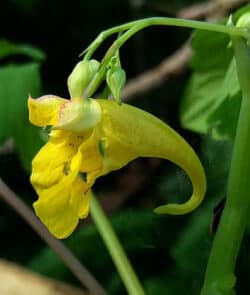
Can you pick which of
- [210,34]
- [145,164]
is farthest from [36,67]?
[145,164]

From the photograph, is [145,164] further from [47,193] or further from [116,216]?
[47,193]

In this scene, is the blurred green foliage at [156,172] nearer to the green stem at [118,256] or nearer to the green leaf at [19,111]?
the green leaf at [19,111]

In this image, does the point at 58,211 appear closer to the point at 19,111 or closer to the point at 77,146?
the point at 77,146

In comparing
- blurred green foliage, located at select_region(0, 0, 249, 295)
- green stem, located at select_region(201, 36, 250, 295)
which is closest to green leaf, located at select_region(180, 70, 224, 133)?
blurred green foliage, located at select_region(0, 0, 249, 295)

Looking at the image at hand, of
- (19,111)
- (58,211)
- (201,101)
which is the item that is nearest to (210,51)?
(201,101)

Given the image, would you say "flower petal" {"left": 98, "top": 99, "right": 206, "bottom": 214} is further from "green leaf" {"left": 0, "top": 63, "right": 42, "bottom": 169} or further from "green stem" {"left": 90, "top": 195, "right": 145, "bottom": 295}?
"green leaf" {"left": 0, "top": 63, "right": 42, "bottom": 169}

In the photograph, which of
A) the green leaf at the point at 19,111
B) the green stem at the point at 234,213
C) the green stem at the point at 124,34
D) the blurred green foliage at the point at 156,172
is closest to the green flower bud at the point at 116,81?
the green stem at the point at 124,34

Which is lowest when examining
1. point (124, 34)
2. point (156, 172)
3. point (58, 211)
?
point (156, 172)
